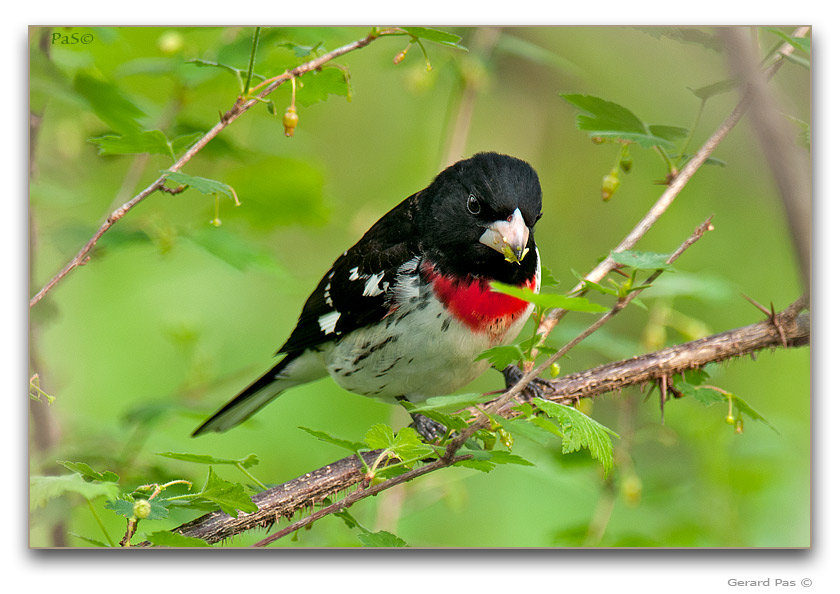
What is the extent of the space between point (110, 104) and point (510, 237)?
43.4 inches

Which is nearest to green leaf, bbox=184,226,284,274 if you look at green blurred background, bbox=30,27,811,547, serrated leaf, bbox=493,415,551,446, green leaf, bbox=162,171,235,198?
green blurred background, bbox=30,27,811,547

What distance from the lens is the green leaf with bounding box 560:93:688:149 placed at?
199 cm

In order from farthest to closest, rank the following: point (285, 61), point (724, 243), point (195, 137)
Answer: point (724, 243) → point (285, 61) → point (195, 137)

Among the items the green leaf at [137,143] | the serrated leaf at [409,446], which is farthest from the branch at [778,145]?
the green leaf at [137,143]

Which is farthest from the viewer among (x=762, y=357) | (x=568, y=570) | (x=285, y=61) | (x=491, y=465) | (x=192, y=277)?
(x=192, y=277)

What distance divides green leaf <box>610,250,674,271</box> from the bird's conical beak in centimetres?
34

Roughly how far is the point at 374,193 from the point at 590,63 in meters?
1.19

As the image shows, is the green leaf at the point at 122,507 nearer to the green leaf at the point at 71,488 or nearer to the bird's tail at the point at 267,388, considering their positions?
the green leaf at the point at 71,488

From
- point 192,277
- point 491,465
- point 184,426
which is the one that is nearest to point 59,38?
point 192,277

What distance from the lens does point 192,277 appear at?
3.47 metres

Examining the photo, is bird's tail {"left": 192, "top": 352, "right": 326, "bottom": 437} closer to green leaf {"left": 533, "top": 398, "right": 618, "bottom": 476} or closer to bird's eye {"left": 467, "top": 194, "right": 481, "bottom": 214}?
bird's eye {"left": 467, "top": 194, "right": 481, "bottom": 214}

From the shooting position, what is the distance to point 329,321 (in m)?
2.52

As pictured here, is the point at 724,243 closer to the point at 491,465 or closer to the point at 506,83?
the point at 506,83

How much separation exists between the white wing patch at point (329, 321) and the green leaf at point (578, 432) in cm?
104
